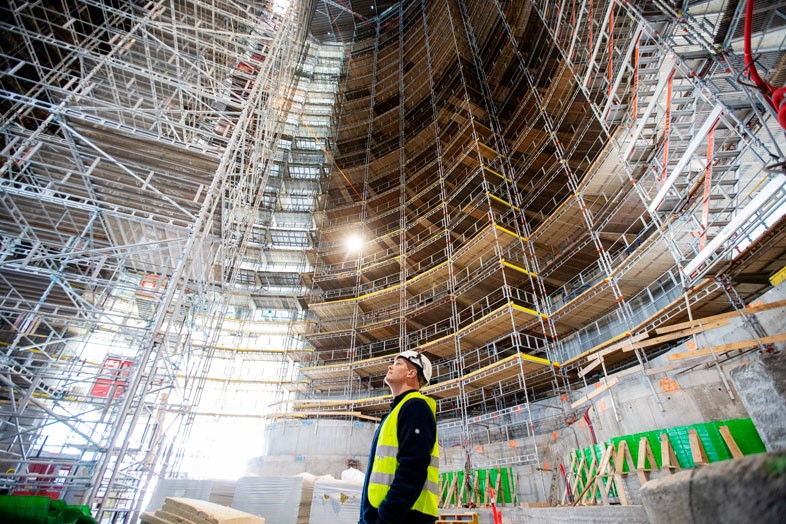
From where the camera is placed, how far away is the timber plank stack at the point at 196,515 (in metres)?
5.01

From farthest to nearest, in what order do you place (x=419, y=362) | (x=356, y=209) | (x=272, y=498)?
(x=356, y=209) < (x=272, y=498) < (x=419, y=362)

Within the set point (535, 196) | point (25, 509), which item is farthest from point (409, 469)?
point (535, 196)

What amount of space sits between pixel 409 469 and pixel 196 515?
533 centimetres

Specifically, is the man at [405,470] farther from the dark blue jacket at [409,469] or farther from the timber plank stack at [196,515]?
the timber plank stack at [196,515]

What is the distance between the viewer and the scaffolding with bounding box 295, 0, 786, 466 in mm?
6516

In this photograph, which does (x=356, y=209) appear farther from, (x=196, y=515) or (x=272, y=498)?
(x=196, y=515)

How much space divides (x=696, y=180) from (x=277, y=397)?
902 inches

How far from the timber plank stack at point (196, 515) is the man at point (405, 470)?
411 cm

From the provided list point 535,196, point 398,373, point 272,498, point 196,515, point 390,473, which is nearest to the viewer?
point 390,473

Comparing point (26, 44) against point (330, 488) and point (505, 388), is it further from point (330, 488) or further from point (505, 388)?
point (505, 388)

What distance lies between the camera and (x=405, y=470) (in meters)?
1.91

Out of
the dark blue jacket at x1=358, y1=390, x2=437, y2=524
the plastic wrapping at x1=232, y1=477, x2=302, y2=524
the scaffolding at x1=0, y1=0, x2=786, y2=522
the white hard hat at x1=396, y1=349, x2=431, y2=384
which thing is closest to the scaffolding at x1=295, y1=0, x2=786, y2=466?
the scaffolding at x1=0, y1=0, x2=786, y2=522

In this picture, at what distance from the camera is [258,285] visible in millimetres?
25625

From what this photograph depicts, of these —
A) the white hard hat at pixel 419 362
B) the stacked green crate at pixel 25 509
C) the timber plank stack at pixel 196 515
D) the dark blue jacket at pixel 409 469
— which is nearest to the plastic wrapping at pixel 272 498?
the timber plank stack at pixel 196 515
